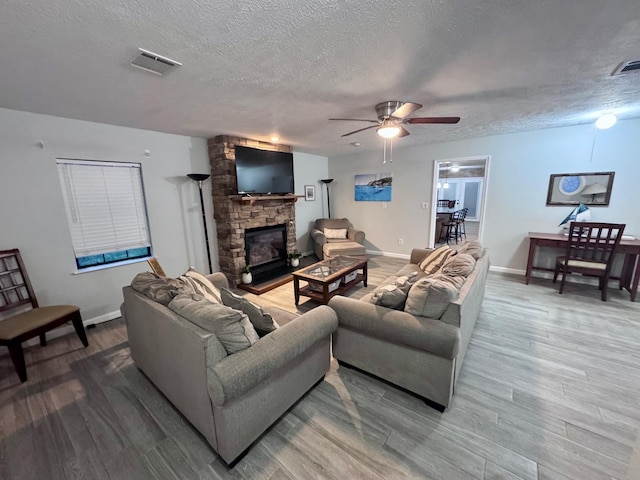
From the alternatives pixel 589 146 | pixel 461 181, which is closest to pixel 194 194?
pixel 589 146

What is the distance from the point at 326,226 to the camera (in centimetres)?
572

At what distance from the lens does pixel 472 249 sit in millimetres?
2811

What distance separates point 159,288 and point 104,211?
2066 mm

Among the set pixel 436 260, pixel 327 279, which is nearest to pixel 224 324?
pixel 327 279

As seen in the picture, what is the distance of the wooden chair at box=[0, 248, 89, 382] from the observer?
2.08 m

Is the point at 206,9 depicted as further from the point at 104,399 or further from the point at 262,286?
the point at 262,286

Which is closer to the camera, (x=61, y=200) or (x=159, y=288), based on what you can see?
(x=159, y=288)

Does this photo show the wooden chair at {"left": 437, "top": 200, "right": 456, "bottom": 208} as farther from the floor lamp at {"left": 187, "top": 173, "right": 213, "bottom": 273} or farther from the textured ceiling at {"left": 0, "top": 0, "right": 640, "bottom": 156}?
the floor lamp at {"left": 187, "top": 173, "right": 213, "bottom": 273}

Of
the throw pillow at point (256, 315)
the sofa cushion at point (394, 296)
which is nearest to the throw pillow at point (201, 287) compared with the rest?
the throw pillow at point (256, 315)

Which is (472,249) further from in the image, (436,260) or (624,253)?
(624,253)

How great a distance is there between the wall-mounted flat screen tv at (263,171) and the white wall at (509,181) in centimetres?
201

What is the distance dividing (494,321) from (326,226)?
3579 millimetres

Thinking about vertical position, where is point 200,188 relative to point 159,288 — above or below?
above

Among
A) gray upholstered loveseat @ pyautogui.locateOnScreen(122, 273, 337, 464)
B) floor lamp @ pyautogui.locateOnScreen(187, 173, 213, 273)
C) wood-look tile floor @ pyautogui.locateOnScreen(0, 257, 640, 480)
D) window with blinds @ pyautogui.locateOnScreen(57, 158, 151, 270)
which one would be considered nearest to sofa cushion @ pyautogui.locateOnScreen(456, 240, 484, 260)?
wood-look tile floor @ pyautogui.locateOnScreen(0, 257, 640, 480)
